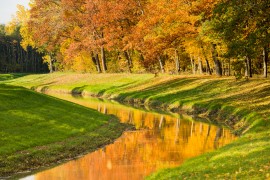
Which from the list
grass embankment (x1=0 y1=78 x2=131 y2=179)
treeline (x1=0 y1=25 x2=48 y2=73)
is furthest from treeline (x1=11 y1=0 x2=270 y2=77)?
treeline (x1=0 y1=25 x2=48 y2=73)

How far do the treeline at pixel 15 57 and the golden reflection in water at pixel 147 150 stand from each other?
122 metres

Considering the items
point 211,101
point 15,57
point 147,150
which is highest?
point 15,57

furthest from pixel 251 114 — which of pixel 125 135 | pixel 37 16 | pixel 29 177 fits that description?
pixel 37 16

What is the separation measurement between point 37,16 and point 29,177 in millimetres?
86301

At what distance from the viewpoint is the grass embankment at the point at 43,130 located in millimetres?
29719

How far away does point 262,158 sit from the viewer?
21.8m

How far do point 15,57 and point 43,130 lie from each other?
137m

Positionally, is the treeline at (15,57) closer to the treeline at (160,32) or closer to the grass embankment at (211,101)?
the treeline at (160,32)

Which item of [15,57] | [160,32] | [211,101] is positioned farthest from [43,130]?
[15,57]

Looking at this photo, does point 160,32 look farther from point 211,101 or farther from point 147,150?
point 147,150

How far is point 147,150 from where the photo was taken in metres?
33.3

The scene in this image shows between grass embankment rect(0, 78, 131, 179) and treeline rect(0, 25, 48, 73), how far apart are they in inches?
4645

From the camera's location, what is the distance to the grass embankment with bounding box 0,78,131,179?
29719 mm

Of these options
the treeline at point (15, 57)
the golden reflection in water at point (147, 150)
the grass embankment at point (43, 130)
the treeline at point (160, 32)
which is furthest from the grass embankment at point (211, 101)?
the treeline at point (15, 57)
